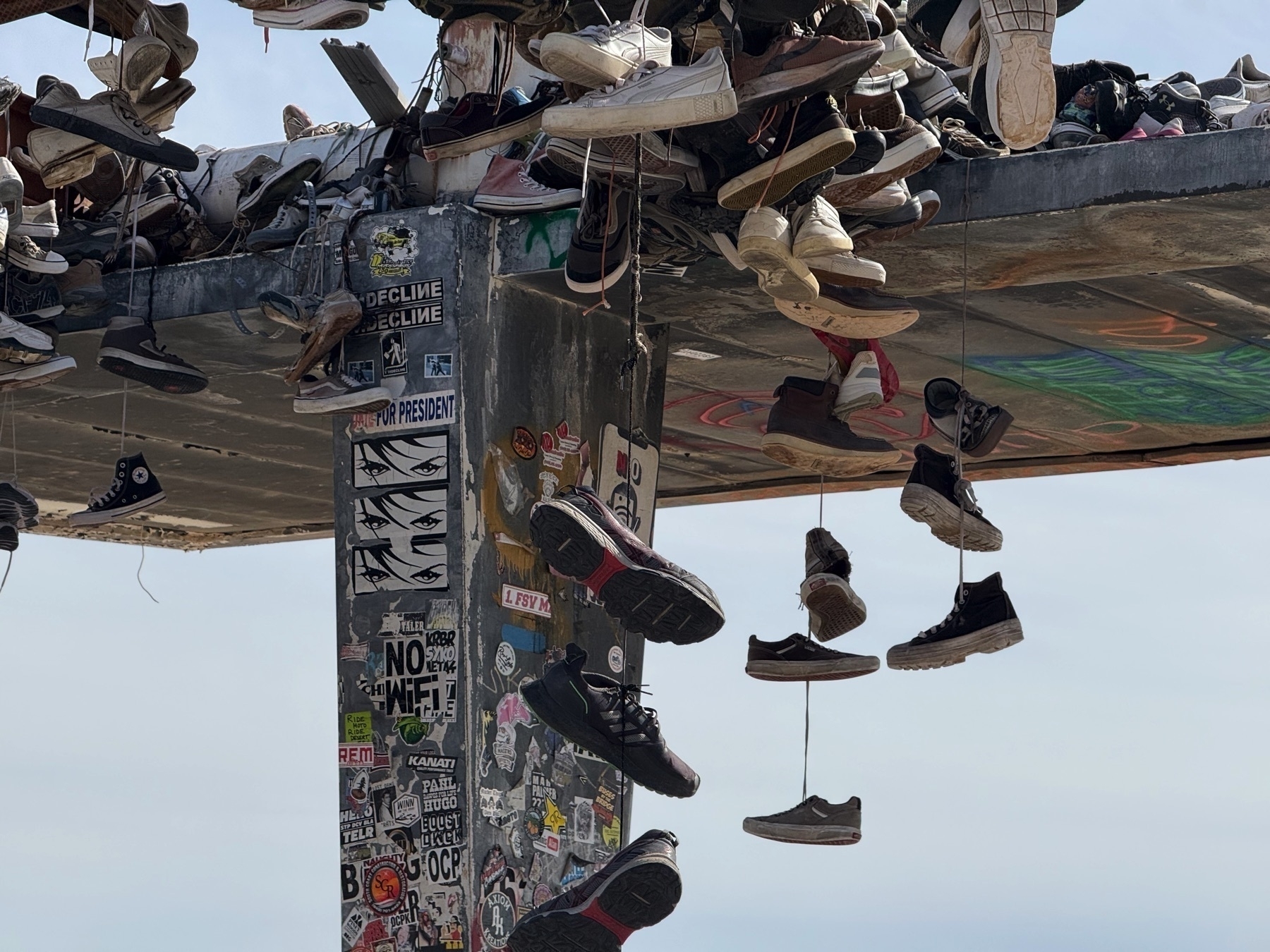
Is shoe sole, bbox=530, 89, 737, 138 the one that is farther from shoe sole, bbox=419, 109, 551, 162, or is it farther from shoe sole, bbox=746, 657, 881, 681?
shoe sole, bbox=746, 657, 881, 681

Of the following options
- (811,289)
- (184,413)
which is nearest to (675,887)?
(811,289)

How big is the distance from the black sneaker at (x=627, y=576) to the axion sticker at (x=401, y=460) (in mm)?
1415

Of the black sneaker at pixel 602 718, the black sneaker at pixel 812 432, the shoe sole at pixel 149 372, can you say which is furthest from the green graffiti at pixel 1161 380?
the shoe sole at pixel 149 372

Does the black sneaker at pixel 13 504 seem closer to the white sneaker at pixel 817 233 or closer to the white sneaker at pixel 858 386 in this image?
the white sneaker at pixel 858 386

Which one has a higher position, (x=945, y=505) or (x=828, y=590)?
(x=945, y=505)

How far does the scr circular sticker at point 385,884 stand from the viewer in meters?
7.94

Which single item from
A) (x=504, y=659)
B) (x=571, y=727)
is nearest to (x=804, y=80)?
(x=571, y=727)

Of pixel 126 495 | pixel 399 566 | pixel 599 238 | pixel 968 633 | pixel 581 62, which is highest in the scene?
pixel 581 62

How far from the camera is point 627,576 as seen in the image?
262 inches

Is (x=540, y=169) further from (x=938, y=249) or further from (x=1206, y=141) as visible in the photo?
(x=1206, y=141)

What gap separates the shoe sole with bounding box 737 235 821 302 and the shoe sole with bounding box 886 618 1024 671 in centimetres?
178

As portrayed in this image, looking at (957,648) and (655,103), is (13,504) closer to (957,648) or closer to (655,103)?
(957,648)

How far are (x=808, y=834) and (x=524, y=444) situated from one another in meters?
2.23

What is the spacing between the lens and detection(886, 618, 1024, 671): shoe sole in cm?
798
